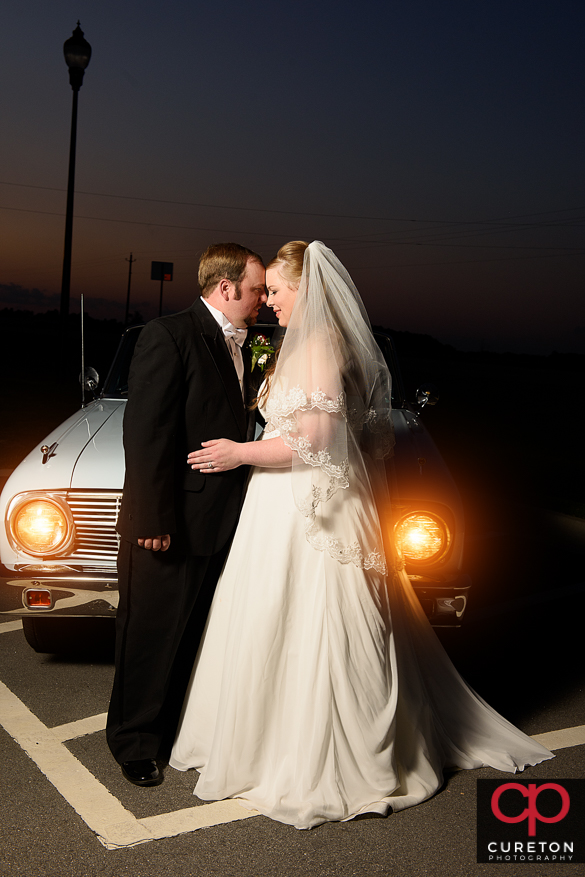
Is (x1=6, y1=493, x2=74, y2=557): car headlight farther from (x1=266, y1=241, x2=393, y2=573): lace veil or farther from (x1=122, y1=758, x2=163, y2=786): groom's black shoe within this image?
(x1=266, y1=241, x2=393, y2=573): lace veil

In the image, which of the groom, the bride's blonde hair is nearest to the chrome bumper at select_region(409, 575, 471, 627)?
the groom

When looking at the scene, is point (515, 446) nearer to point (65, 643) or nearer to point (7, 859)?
point (65, 643)

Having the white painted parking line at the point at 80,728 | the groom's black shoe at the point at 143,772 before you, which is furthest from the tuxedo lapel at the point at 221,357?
the white painted parking line at the point at 80,728

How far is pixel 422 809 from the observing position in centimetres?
273

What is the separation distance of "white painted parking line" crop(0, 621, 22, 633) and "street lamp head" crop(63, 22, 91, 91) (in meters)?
9.03

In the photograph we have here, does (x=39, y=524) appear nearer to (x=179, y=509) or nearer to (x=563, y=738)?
(x=179, y=509)

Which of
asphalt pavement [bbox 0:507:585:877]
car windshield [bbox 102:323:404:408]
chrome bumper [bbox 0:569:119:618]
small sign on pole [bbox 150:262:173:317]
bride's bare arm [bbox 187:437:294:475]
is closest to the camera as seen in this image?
asphalt pavement [bbox 0:507:585:877]

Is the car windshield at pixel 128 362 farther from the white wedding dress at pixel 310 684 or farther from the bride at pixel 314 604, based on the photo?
the white wedding dress at pixel 310 684

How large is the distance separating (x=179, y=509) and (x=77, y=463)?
893 millimetres

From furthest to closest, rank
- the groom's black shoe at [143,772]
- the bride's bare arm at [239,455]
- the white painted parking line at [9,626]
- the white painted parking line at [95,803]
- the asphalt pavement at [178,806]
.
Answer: the white painted parking line at [9,626]
the groom's black shoe at [143,772]
the bride's bare arm at [239,455]
the white painted parking line at [95,803]
the asphalt pavement at [178,806]

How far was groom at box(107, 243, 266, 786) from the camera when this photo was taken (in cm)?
280

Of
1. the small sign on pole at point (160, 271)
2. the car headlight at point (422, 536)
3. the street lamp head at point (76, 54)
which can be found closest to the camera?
the car headlight at point (422, 536)

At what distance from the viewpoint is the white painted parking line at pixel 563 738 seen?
3.27 metres

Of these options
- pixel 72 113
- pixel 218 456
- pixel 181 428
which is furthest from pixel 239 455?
pixel 72 113
